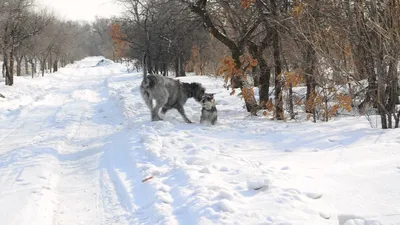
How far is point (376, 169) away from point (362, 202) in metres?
1.10

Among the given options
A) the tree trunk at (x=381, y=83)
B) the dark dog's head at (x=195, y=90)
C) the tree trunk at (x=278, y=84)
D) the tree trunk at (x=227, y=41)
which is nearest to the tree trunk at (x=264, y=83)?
the tree trunk at (x=227, y=41)

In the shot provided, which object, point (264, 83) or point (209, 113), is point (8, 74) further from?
point (209, 113)

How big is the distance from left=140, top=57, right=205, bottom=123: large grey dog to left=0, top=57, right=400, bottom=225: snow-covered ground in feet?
3.34

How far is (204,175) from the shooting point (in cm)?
529

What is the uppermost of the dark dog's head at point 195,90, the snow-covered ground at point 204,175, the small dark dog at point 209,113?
the dark dog's head at point 195,90

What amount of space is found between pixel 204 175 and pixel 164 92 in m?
5.49

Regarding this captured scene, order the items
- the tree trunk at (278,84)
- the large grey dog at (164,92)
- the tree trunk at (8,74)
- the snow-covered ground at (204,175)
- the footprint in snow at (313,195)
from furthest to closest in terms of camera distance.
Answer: the tree trunk at (8,74), the tree trunk at (278,84), the large grey dog at (164,92), the footprint in snow at (313,195), the snow-covered ground at (204,175)

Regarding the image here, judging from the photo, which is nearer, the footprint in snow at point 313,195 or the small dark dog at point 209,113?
the footprint in snow at point 313,195

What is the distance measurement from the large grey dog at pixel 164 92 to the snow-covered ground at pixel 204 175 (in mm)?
1019

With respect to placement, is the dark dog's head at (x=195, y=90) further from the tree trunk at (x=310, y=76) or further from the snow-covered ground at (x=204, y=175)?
the tree trunk at (x=310, y=76)

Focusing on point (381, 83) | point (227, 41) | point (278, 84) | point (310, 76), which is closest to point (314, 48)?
point (381, 83)

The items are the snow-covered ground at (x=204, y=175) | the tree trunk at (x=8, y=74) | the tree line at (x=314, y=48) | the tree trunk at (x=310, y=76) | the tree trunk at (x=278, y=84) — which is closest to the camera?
the snow-covered ground at (x=204, y=175)

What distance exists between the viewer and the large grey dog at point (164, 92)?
10305 millimetres

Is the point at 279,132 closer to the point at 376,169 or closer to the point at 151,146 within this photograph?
the point at 151,146
